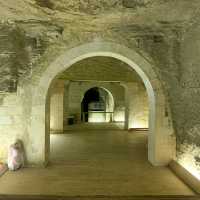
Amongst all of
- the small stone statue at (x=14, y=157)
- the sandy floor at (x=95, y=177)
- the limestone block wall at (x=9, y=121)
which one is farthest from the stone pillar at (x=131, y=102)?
the small stone statue at (x=14, y=157)

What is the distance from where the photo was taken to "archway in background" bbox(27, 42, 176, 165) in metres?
4.70

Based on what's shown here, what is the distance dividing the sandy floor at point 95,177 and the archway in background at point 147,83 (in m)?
0.35

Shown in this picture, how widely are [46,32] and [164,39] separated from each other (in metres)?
2.48

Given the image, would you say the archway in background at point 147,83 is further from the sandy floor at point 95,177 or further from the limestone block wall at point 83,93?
the limestone block wall at point 83,93

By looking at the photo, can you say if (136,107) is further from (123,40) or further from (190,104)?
(190,104)

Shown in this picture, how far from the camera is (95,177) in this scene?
421 cm

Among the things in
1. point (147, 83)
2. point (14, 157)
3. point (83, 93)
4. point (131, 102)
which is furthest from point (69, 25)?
point (83, 93)

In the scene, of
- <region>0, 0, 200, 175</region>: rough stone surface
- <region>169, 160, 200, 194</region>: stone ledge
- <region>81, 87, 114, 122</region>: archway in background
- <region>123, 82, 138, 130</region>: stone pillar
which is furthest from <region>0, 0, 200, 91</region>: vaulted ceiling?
<region>81, 87, 114, 122</region>: archway in background

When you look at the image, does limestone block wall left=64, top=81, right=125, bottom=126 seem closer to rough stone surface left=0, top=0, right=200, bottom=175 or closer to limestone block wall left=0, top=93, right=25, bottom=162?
limestone block wall left=0, top=93, right=25, bottom=162

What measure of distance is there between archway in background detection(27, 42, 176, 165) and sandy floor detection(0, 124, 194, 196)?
35 cm

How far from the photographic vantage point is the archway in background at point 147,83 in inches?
185

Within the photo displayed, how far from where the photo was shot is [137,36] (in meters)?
4.80

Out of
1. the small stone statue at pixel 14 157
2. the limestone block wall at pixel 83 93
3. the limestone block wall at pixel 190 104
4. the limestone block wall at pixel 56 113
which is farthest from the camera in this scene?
the limestone block wall at pixel 83 93

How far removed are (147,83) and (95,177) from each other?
2.29m
